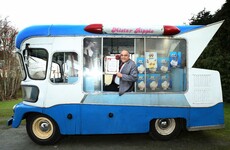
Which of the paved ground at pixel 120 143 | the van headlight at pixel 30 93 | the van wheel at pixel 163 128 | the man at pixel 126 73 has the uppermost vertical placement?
the man at pixel 126 73

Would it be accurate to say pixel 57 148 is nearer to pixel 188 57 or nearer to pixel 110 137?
pixel 110 137

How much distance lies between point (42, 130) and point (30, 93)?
887mm

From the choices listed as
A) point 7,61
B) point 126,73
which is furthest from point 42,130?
point 7,61

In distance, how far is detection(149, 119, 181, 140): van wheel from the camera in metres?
6.20

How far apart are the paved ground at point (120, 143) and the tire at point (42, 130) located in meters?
0.15

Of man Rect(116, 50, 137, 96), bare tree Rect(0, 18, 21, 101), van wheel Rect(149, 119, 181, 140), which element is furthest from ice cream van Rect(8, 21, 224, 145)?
bare tree Rect(0, 18, 21, 101)

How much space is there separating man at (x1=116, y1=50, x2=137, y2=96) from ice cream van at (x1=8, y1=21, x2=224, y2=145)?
111 millimetres

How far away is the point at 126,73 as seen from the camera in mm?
5848

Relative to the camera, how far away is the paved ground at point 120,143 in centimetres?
582

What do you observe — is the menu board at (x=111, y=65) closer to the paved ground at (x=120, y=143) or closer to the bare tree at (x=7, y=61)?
the paved ground at (x=120, y=143)

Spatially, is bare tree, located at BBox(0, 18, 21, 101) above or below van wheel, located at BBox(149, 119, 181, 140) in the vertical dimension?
above

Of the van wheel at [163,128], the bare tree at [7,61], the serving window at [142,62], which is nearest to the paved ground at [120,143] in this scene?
the van wheel at [163,128]

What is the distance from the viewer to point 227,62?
13.9m

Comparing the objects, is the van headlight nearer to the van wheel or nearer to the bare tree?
the van wheel
